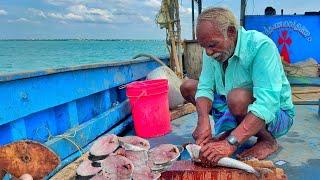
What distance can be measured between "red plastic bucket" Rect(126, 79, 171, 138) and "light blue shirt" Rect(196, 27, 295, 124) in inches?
37.0

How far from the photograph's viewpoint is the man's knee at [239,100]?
273 cm

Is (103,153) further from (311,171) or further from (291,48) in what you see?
(291,48)

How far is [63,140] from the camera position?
10.1 ft

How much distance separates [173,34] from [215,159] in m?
4.29

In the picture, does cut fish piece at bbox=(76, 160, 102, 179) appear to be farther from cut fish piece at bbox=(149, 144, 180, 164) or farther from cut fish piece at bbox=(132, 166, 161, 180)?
cut fish piece at bbox=(149, 144, 180, 164)

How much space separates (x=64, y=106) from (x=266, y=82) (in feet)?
6.22

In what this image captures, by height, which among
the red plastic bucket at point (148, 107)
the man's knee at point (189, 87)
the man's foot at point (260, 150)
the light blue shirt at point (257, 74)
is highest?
the light blue shirt at point (257, 74)

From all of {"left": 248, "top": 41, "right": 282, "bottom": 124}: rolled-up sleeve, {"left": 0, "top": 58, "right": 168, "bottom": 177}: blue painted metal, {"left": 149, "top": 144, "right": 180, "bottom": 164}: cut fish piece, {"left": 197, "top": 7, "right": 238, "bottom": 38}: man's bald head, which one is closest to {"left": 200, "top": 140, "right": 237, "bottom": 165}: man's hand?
{"left": 149, "top": 144, "right": 180, "bottom": 164}: cut fish piece

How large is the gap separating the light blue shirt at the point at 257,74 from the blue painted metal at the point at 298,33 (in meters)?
4.10

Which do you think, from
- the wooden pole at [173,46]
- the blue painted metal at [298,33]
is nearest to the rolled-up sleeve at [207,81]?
the wooden pole at [173,46]

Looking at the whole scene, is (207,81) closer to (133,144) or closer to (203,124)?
(203,124)

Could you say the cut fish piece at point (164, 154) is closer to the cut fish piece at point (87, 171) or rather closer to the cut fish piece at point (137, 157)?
the cut fish piece at point (137, 157)

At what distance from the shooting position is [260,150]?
3.05m

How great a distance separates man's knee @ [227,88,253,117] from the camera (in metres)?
2.73
